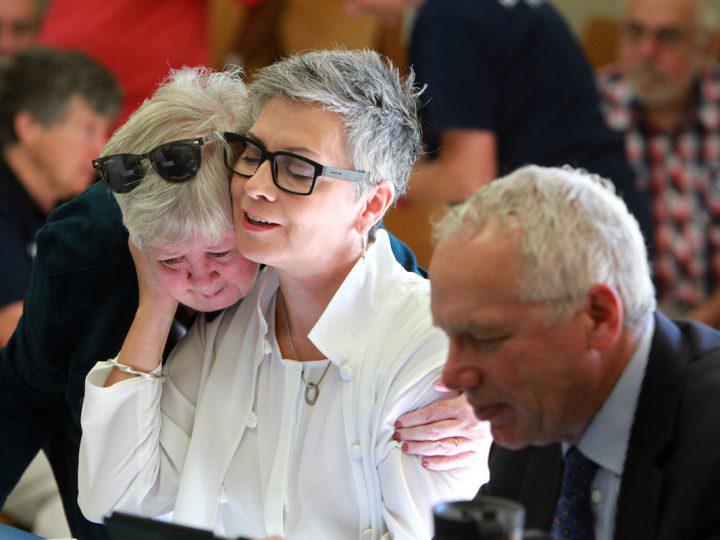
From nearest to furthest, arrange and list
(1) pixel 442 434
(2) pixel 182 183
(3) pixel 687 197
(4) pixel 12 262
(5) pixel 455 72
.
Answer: (1) pixel 442 434
(2) pixel 182 183
(5) pixel 455 72
(4) pixel 12 262
(3) pixel 687 197

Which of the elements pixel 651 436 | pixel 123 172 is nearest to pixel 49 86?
pixel 123 172

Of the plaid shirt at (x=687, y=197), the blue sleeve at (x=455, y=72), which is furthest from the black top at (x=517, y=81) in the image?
the plaid shirt at (x=687, y=197)

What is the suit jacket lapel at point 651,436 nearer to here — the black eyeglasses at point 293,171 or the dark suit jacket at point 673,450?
the dark suit jacket at point 673,450

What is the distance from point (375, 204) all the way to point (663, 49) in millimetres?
2440

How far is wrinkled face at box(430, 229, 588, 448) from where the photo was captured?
147 centimetres

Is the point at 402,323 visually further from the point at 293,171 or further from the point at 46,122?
the point at 46,122

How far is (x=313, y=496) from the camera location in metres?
2.02

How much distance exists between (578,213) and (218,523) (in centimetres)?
99

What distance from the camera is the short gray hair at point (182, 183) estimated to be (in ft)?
6.68

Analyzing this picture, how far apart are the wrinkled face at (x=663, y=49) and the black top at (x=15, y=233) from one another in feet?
7.19

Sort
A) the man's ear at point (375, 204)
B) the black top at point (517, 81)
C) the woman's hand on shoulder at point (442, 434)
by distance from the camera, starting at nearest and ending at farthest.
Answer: the woman's hand on shoulder at point (442, 434)
the man's ear at point (375, 204)
the black top at point (517, 81)

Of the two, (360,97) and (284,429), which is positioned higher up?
(360,97)

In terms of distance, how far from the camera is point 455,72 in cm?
335

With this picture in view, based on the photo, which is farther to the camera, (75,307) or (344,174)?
(75,307)
